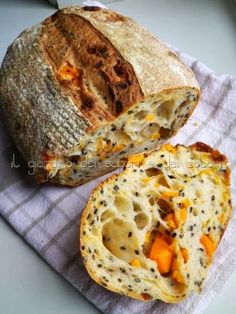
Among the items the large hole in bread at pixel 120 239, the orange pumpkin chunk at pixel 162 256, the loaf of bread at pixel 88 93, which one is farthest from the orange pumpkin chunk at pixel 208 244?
the loaf of bread at pixel 88 93

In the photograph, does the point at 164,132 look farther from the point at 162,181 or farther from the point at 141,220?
the point at 141,220

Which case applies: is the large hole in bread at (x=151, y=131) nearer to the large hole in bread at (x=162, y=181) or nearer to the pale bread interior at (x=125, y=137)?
the pale bread interior at (x=125, y=137)

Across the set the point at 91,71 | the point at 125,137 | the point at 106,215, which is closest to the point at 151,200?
the point at 106,215

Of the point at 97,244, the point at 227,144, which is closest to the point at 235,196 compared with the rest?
the point at 227,144

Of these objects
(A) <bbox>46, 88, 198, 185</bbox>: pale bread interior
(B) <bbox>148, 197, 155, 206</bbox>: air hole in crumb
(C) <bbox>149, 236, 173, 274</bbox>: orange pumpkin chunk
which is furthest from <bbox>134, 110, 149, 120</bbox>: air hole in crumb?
(C) <bbox>149, 236, 173, 274</bbox>: orange pumpkin chunk

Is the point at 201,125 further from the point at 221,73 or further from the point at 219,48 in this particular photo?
the point at 219,48
